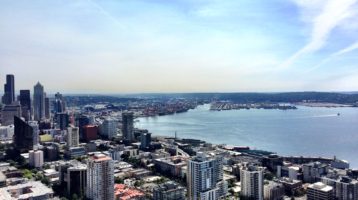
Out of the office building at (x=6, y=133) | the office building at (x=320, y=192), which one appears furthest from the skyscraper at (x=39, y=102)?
the office building at (x=320, y=192)

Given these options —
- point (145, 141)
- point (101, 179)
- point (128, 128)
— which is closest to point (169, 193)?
point (101, 179)

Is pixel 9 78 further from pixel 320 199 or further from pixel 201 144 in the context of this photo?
pixel 320 199

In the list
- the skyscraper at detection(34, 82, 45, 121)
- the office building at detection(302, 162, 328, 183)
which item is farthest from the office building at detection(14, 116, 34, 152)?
the office building at detection(302, 162, 328, 183)

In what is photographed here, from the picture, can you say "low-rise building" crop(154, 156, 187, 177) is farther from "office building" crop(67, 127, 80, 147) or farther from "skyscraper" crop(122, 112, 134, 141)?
"skyscraper" crop(122, 112, 134, 141)

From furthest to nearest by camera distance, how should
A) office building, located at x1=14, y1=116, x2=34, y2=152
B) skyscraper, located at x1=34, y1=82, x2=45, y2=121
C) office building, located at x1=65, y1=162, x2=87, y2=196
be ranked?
1. skyscraper, located at x1=34, y1=82, x2=45, y2=121
2. office building, located at x1=14, y1=116, x2=34, y2=152
3. office building, located at x1=65, y1=162, x2=87, y2=196

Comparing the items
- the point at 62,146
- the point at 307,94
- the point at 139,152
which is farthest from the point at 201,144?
the point at 307,94

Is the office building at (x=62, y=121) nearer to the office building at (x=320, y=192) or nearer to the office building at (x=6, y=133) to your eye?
the office building at (x=6, y=133)
